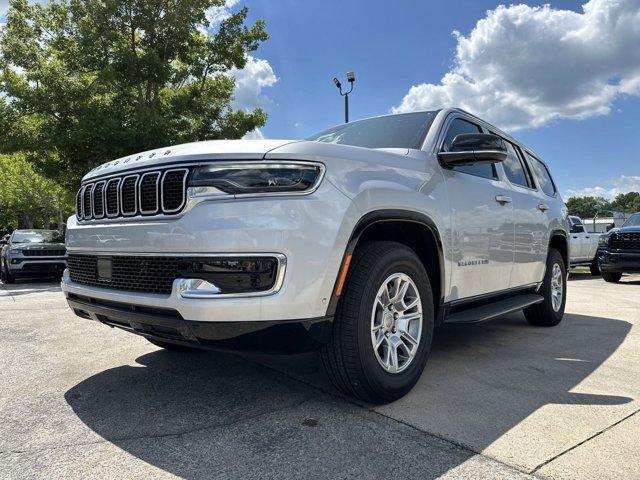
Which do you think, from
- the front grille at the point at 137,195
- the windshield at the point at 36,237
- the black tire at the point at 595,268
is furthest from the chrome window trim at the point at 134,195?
the black tire at the point at 595,268

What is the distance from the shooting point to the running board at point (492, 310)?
3.56m

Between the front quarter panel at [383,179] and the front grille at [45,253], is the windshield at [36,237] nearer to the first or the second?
the front grille at [45,253]

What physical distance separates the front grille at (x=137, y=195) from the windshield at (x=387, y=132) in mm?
1643

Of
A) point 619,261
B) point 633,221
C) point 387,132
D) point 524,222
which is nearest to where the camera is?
point 387,132

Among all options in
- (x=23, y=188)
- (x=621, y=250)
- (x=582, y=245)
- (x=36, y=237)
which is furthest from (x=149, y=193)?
(x=23, y=188)

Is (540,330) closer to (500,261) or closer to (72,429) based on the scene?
(500,261)

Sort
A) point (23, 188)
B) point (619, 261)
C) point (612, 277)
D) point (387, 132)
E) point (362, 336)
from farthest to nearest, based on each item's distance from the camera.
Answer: point (23, 188)
point (612, 277)
point (619, 261)
point (387, 132)
point (362, 336)

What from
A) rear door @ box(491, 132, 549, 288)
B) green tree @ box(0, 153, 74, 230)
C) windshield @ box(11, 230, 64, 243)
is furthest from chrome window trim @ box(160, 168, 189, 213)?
green tree @ box(0, 153, 74, 230)

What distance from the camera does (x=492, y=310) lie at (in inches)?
155

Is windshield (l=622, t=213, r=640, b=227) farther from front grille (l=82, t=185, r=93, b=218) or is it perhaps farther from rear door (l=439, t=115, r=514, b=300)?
front grille (l=82, t=185, r=93, b=218)

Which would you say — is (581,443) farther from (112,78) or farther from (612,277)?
(112,78)

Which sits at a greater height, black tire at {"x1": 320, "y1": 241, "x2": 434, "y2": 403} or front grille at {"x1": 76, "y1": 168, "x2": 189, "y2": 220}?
front grille at {"x1": 76, "y1": 168, "x2": 189, "y2": 220}

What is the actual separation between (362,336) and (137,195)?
143 cm

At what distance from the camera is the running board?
356 centimetres
